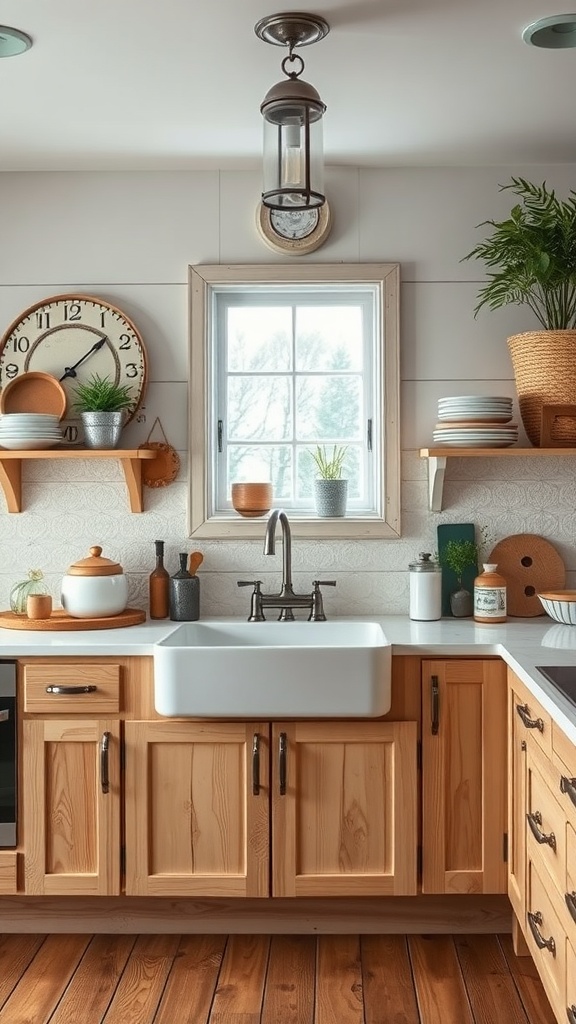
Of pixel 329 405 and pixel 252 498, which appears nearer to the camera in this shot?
pixel 252 498

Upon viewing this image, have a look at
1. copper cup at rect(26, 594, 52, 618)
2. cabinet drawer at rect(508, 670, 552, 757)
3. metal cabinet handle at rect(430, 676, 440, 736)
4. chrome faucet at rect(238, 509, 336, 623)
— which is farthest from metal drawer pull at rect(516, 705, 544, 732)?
copper cup at rect(26, 594, 52, 618)

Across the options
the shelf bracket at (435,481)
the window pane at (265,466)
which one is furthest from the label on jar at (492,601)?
the window pane at (265,466)

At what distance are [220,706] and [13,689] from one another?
596mm

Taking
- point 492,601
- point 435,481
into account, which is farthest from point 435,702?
point 435,481

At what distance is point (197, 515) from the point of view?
3.21m

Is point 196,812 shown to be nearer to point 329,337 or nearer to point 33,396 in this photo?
point 33,396

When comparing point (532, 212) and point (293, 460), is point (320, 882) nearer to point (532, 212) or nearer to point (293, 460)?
point (293, 460)

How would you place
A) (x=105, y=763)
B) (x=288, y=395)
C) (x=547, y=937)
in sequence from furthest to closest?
(x=288, y=395) → (x=105, y=763) → (x=547, y=937)

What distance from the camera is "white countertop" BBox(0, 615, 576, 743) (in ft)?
8.23

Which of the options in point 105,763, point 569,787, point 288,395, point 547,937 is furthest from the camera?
Result: point 288,395

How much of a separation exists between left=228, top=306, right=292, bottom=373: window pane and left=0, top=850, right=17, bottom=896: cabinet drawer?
1671 mm

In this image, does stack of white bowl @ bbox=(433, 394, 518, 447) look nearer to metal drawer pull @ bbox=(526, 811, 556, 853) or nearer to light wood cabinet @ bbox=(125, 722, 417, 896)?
light wood cabinet @ bbox=(125, 722, 417, 896)

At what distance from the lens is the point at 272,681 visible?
2.55 m

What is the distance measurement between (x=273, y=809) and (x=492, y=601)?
0.93 m
